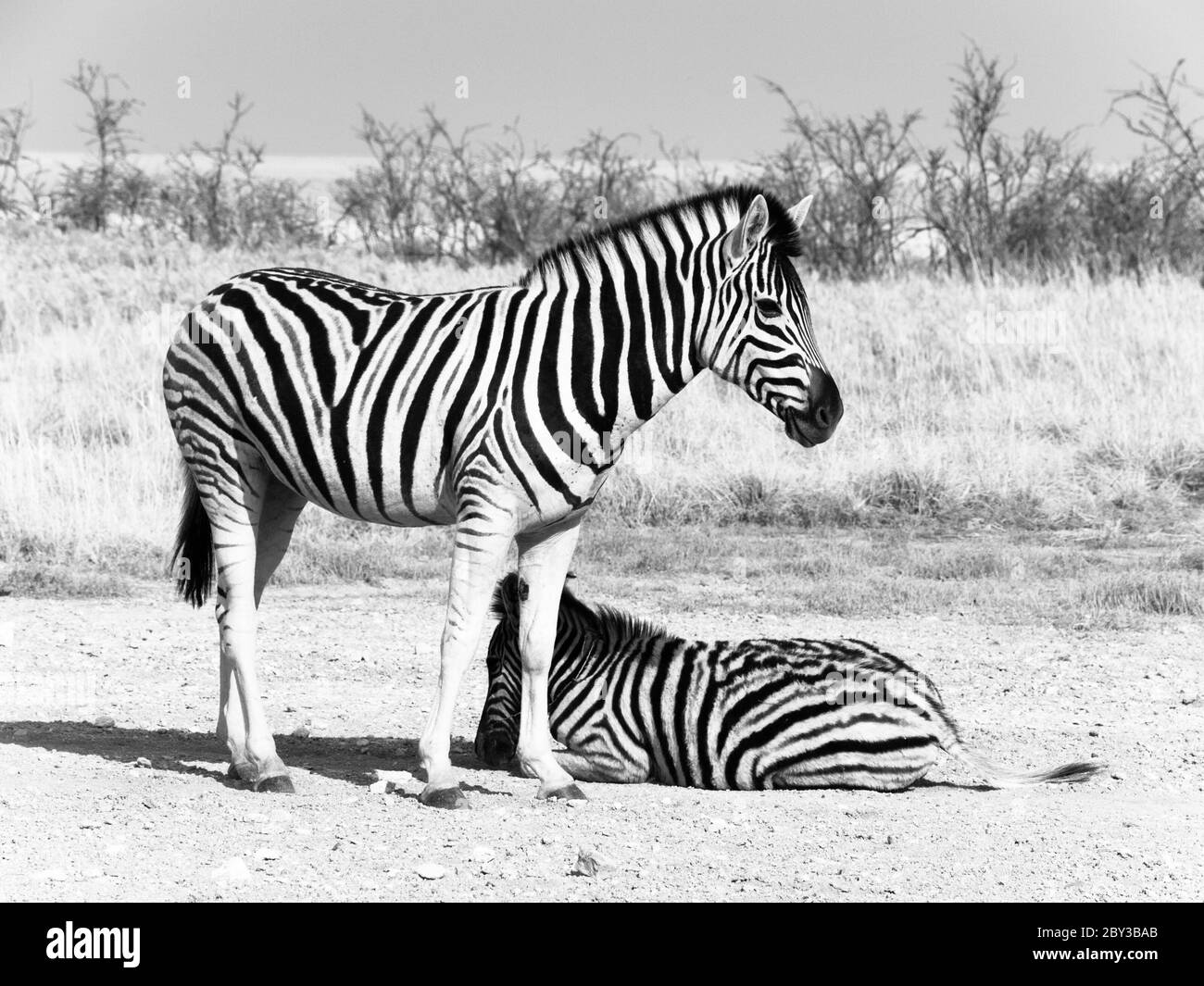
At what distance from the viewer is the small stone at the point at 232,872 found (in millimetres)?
4449

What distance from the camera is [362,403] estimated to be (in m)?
5.57

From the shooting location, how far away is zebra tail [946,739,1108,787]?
560 centimetres

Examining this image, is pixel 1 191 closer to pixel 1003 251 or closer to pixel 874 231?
pixel 874 231

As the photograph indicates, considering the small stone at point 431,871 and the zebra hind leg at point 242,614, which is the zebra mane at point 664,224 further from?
the small stone at point 431,871

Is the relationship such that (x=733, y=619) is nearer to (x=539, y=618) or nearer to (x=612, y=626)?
(x=612, y=626)

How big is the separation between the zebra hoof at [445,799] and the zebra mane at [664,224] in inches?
74.5

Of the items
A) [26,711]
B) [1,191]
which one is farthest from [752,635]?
[1,191]

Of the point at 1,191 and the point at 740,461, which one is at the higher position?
the point at 1,191

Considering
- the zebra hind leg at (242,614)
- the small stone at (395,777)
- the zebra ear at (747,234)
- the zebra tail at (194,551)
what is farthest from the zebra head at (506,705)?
the zebra ear at (747,234)

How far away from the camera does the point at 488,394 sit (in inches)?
213

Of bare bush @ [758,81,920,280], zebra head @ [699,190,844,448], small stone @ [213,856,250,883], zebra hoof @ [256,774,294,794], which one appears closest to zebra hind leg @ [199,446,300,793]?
zebra hoof @ [256,774,294,794]

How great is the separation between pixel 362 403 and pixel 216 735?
1.75 metres

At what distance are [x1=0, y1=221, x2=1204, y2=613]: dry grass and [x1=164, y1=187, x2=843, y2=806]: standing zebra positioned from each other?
12.5ft

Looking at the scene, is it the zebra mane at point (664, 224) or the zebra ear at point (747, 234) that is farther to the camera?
the zebra mane at point (664, 224)
